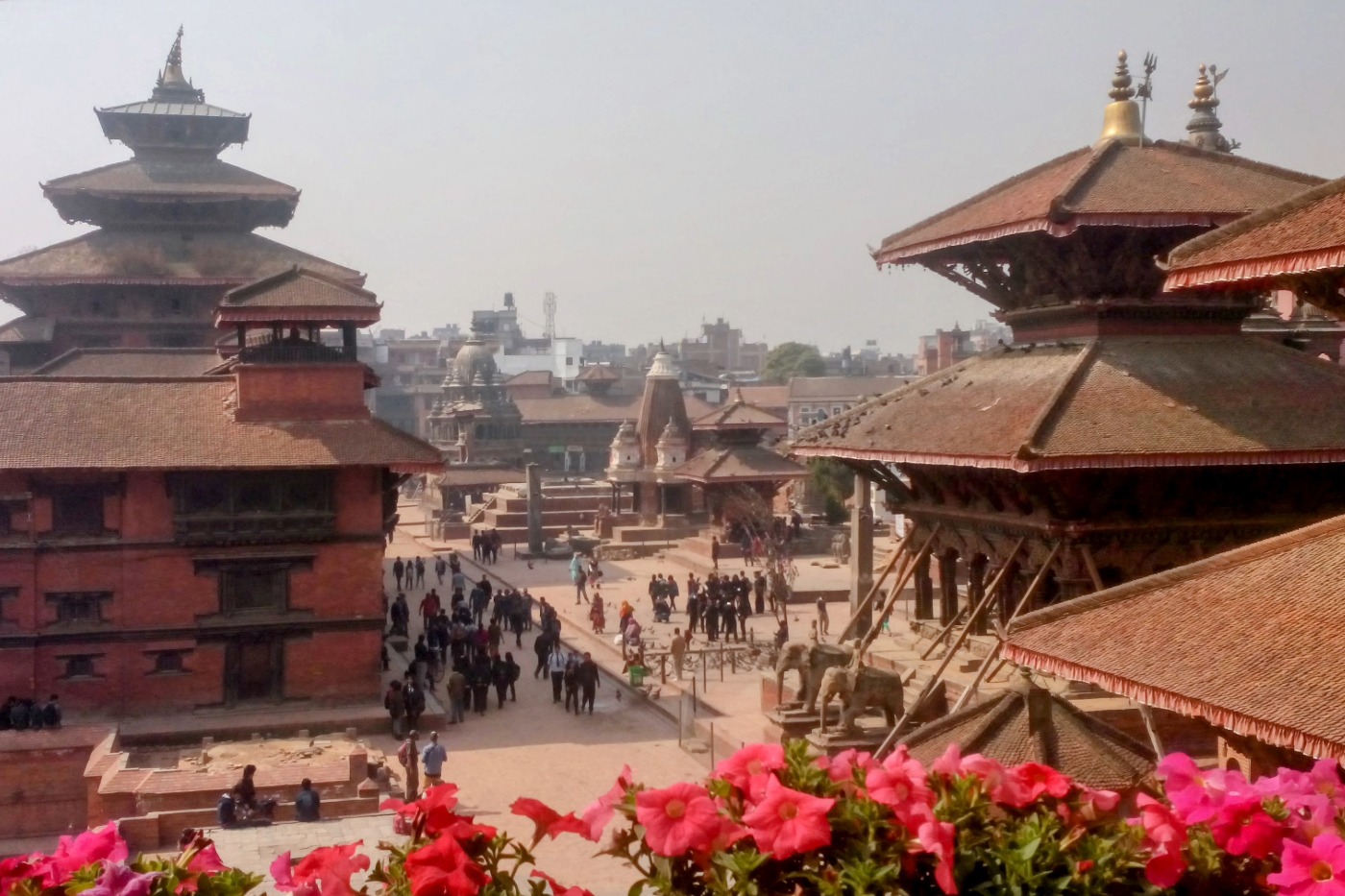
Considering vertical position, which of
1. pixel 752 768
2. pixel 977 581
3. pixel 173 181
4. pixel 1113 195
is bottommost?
pixel 977 581

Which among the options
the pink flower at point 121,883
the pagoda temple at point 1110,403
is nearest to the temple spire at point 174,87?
the pagoda temple at point 1110,403

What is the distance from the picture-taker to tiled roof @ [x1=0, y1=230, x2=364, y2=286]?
37.6 m

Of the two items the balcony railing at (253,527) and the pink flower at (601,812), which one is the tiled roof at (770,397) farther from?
the pink flower at (601,812)

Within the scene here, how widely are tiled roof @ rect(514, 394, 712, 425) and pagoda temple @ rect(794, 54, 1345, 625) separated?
64.9m

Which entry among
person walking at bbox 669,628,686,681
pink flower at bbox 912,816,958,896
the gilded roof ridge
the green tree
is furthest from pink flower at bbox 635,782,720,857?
the green tree

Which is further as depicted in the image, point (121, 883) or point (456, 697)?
→ point (456, 697)

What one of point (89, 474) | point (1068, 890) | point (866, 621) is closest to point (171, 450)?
point (89, 474)

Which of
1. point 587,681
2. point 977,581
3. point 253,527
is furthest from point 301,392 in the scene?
point 977,581

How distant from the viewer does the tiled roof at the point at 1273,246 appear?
814cm

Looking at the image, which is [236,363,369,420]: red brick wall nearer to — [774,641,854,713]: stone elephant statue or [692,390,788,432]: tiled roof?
[774,641,854,713]: stone elephant statue

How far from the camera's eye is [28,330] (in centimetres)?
3841

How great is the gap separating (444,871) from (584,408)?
274 feet

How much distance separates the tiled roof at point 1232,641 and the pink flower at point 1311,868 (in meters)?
3.63

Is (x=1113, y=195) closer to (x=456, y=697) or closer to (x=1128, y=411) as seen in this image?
(x=1128, y=411)
